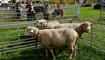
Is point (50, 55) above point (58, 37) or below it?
below

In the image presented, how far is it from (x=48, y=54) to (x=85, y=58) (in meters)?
1.55

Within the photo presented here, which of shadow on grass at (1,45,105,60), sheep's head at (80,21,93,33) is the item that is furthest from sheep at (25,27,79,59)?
sheep's head at (80,21,93,33)

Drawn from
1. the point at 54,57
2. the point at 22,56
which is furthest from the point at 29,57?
the point at 54,57

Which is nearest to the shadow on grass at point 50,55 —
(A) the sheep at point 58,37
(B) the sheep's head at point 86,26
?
(A) the sheep at point 58,37

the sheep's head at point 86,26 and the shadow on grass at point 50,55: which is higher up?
the sheep's head at point 86,26

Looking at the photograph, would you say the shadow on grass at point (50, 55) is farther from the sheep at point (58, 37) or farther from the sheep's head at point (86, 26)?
the sheep's head at point (86, 26)

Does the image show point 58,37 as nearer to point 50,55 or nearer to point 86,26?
point 50,55

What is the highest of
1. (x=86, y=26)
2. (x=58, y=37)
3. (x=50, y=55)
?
(x=86, y=26)

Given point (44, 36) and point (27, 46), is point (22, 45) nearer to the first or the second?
point (27, 46)

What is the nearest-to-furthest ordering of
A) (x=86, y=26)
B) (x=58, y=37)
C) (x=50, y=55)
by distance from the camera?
A: (x=58, y=37), (x=50, y=55), (x=86, y=26)

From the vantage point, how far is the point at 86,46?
20.9 feet

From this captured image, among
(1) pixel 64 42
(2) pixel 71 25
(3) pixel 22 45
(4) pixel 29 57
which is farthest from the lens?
(2) pixel 71 25

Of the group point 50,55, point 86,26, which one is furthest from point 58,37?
point 86,26

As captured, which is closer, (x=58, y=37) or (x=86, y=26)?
Answer: (x=58, y=37)
